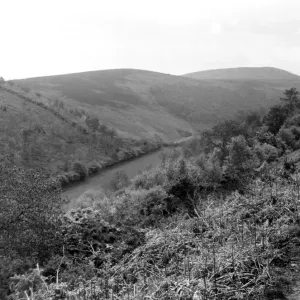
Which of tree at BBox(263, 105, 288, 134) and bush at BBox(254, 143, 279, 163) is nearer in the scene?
bush at BBox(254, 143, 279, 163)

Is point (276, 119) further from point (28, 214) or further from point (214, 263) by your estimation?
point (214, 263)

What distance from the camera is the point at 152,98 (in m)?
124

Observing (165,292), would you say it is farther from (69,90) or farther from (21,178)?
(69,90)

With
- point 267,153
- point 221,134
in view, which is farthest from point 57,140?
point 267,153

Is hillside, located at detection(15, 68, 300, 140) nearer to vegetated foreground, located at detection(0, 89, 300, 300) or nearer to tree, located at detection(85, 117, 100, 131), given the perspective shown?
tree, located at detection(85, 117, 100, 131)

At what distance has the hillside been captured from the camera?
3666 inches

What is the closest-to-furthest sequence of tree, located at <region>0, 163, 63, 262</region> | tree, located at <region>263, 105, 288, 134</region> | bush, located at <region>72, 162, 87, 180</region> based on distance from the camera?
tree, located at <region>0, 163, 63, 262</region>, tree, located at <region>263, 105, 288, 134</region>, bush, located at <region>72, 162, 87, 180</region>

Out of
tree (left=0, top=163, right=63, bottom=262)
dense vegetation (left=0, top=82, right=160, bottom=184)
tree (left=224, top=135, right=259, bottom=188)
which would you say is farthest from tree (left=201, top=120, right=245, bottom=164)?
tree (left=0, top=163, right=63, bottom=262)

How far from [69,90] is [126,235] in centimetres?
10059

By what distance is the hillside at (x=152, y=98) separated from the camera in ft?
306

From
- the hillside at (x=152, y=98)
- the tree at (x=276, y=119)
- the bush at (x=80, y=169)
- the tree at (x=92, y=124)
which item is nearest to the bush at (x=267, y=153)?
the tree at (x=276, y=119)

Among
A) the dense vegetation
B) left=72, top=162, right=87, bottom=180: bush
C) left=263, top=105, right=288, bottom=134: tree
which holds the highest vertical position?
left=263, top=105, right=288, bottom=134: tree

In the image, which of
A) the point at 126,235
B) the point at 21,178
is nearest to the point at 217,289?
the point at 126,235

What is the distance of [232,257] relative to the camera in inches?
248
